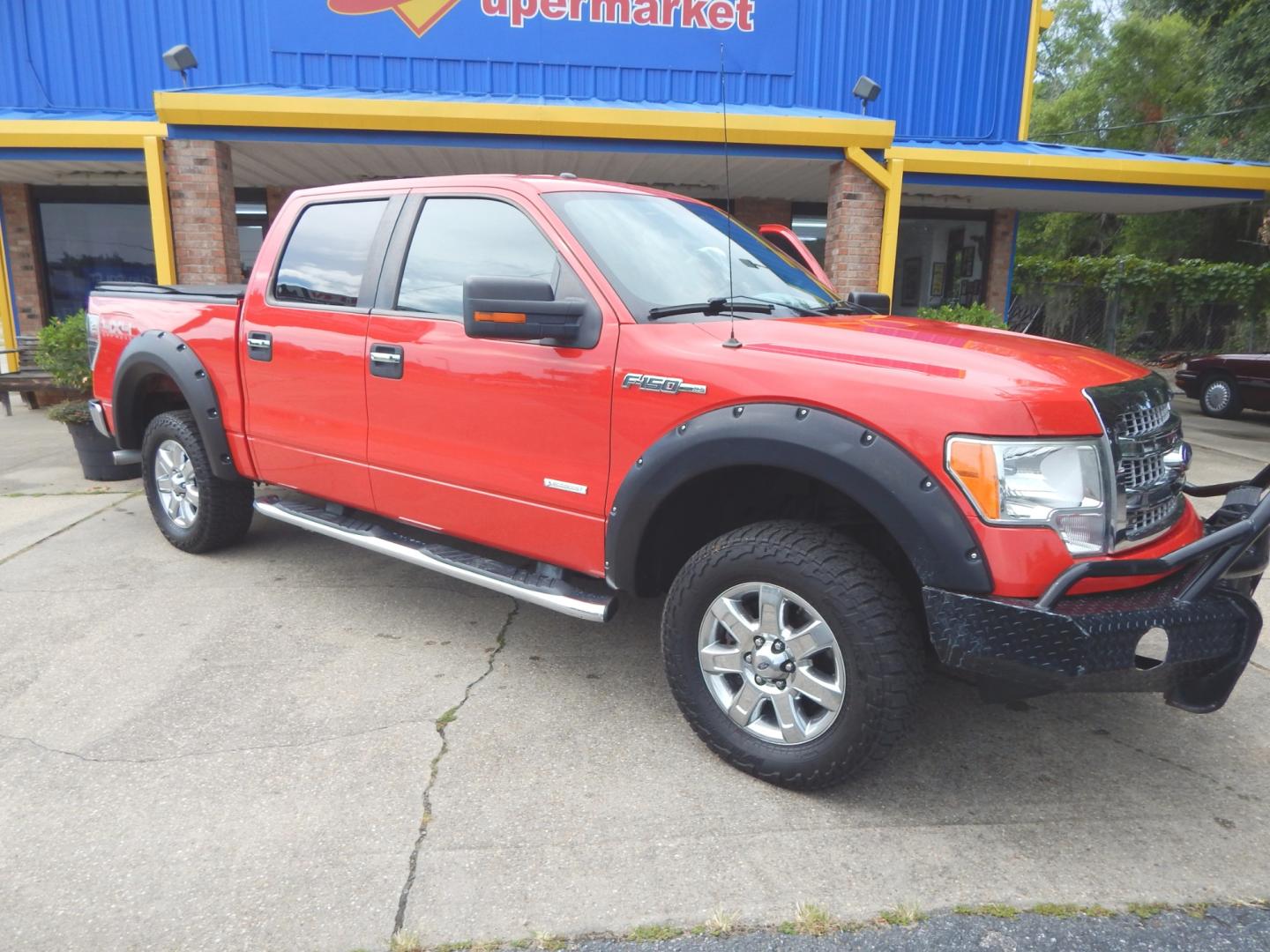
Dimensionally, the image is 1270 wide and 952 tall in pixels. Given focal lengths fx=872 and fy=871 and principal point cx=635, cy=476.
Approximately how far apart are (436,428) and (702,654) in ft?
4.79

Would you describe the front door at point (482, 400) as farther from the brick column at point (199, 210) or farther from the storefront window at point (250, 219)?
the storefront window at point (250, 219)

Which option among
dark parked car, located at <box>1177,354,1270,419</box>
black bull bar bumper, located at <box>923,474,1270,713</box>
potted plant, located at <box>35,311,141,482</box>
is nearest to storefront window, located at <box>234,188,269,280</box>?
potted plant, located at <box>35,311,141,482</box>

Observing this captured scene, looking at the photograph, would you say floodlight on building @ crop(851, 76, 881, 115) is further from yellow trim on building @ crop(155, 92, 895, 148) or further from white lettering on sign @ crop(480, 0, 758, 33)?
white lettering on sign @ crop(480, 0, 758, 33)

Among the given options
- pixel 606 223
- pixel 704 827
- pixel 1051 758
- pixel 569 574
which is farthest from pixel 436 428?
pixel 1051 758

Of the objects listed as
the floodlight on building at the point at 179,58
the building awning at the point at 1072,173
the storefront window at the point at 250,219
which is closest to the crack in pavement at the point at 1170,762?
the building awning at the point at 1072,173

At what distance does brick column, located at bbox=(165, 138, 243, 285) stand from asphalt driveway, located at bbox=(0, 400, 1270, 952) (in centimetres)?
599

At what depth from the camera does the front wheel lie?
2.51 metres

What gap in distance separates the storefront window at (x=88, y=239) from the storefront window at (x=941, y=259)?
12.0 m

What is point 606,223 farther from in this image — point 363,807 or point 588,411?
point 363,807

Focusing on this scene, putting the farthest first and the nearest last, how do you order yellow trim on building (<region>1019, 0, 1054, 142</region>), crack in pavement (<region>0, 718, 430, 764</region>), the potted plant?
1. yellow trim on building (<region>1019, 0, 1054, 142</region>)
2. the potted plant
3. crack in pavement (<region>0, 718, 430, 764</region>)

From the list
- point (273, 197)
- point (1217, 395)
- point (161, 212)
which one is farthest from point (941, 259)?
point (161, 212)

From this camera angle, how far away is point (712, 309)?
3.15 meters

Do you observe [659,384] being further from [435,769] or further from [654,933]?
[654,933]

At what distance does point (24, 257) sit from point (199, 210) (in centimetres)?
590
